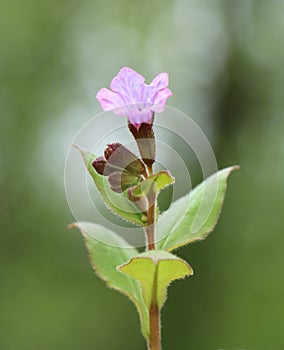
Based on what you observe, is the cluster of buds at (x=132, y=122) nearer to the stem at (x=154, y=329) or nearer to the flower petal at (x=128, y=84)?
the flower petal at (x=128, y=84)

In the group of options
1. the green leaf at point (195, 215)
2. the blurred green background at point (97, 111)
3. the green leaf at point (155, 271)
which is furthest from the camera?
the blurred green background at point (97, 111)

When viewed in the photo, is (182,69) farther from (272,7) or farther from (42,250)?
(42,250)

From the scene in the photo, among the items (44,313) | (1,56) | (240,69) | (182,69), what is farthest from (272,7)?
(44,313)

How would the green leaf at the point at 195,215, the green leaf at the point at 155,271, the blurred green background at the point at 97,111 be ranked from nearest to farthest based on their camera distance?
the green leaf at the point at 155,271 < the green leaf at the point at 195,215 < the blurred green background at the point at 97,111

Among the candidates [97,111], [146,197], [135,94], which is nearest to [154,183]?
[146,197]

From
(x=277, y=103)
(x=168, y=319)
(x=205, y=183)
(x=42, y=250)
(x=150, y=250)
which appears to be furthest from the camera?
(x=277, y=103)

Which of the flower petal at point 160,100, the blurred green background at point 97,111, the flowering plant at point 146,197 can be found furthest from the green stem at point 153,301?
the blurred green background at point 97,111

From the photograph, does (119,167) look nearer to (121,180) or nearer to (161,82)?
(121,180)
